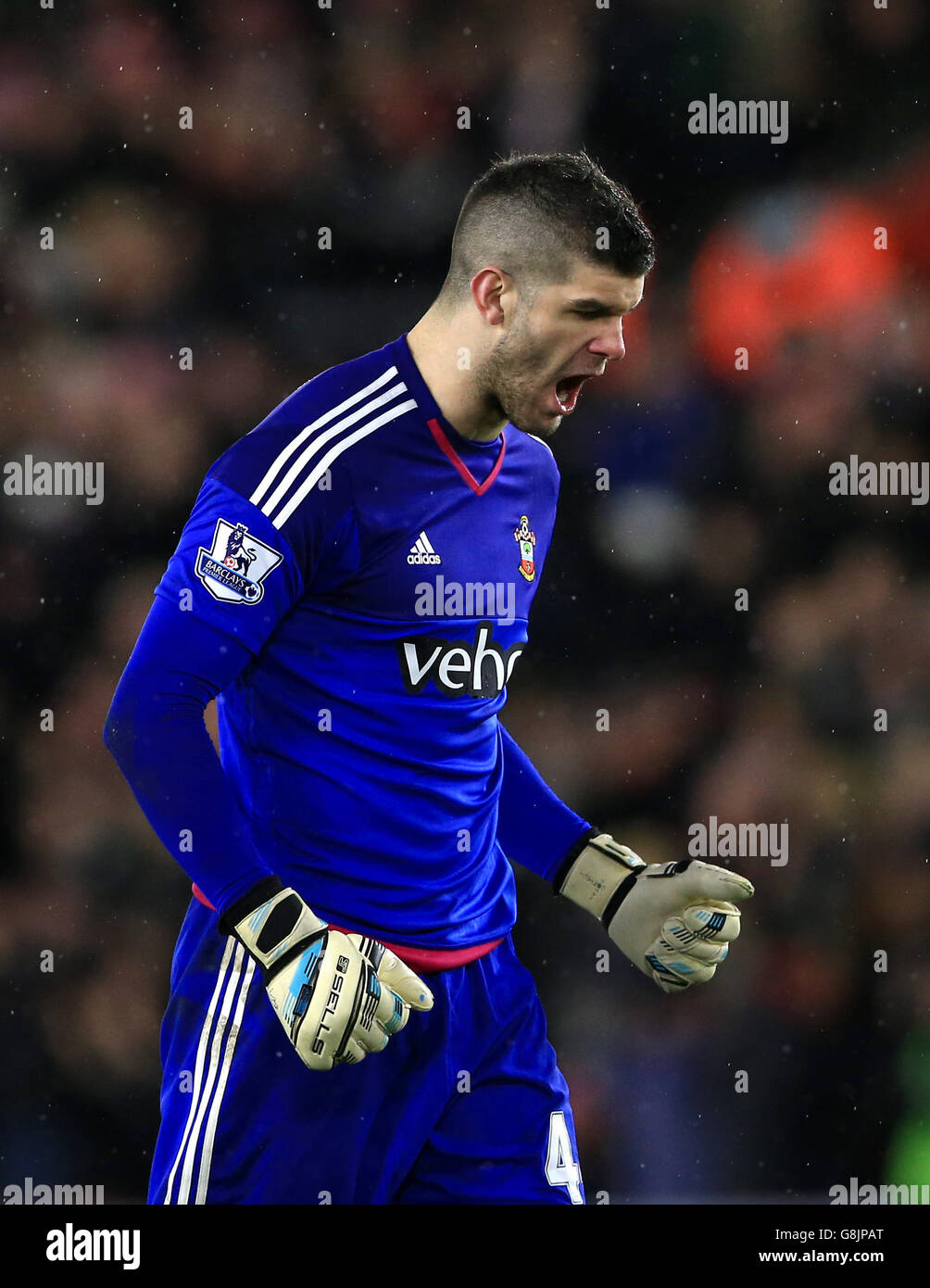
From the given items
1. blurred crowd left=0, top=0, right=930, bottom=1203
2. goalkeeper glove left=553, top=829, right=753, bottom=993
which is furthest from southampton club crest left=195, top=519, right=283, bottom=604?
blurred crowd left=0, top=0, right=930, bottom=1203

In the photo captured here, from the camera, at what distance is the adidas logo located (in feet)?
3.94

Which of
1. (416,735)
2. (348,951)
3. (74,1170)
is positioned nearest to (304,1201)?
(348,951)

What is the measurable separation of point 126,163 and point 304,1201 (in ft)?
5.50

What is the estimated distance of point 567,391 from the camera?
127cm

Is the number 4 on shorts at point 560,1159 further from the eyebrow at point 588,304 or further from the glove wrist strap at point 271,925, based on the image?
the eyebrow at point 588,304

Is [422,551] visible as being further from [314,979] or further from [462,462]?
[314,979]

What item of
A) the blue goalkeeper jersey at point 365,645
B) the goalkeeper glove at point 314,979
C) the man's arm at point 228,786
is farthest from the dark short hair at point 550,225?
the goalkeeper glove at point 314,979

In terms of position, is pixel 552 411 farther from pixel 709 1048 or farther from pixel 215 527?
pixel 709 1048

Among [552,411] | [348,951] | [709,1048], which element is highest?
[552,411]

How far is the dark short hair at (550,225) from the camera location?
1211 mm

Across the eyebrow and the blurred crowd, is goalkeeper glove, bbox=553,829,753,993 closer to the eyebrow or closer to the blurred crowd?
the eyebrow

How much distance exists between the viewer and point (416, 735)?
122 centimetres

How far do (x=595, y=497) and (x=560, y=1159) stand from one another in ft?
4.16

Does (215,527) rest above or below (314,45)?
below
